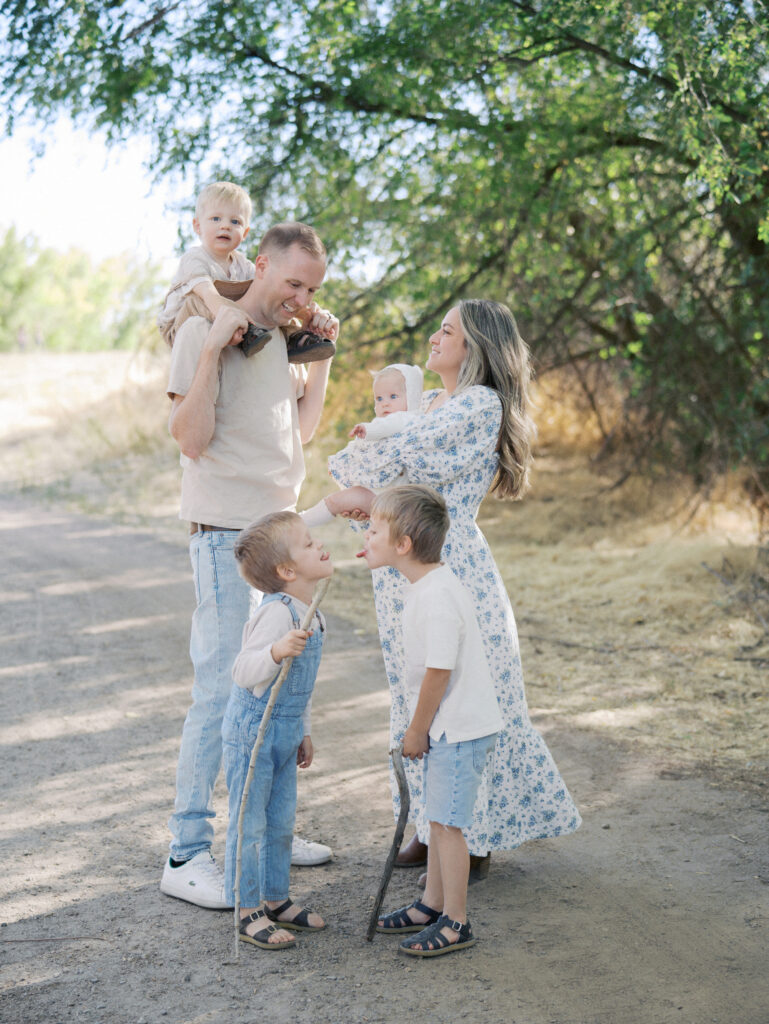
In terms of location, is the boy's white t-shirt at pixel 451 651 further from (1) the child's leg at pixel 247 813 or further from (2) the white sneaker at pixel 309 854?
(2) the white sneaker at pixel 309 854

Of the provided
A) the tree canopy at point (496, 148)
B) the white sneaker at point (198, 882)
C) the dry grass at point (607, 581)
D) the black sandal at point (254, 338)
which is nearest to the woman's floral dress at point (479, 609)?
the black sandal at point (254, 338)

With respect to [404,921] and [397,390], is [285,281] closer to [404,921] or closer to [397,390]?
[397,390]

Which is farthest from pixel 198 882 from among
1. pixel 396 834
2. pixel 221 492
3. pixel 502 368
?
pixel 502 368

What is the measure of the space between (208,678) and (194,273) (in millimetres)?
1295

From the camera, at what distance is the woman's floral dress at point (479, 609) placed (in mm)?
3035

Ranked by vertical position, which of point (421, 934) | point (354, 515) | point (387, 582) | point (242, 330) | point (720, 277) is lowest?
point (421, 934)

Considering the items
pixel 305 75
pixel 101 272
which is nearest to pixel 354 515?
pixel 305 75

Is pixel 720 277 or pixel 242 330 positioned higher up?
→ pixel 720 277

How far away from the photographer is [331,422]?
984 centimetres

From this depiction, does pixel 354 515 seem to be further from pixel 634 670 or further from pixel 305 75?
pixel 305 75

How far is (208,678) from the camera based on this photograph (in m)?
3.09

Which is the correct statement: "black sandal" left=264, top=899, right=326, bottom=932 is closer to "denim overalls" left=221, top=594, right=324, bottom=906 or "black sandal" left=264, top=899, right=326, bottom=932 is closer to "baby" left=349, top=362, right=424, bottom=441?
"denim overalls" left=221, top=594, right=324, bottom=906

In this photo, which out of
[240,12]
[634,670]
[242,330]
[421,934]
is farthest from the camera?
[240,12]

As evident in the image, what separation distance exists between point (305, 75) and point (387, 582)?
15.5ft
